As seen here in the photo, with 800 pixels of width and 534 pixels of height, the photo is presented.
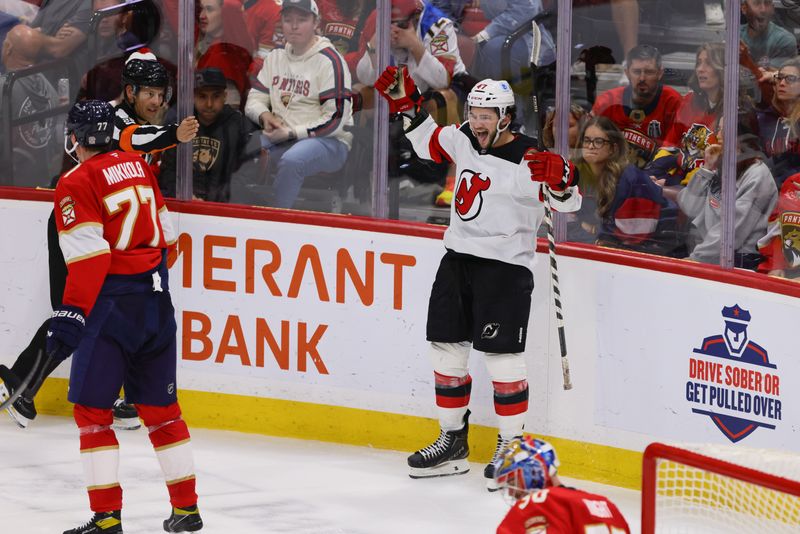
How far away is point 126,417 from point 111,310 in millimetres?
1667

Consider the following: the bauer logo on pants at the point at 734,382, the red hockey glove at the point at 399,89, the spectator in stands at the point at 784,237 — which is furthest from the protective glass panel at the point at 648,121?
the red hockey glove at the point at 399,89

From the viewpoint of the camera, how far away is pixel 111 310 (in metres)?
4.37

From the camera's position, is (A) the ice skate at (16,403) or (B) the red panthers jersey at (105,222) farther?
(A) the ice skate at (16,403)

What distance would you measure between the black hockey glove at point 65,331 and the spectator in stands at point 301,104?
1802mm

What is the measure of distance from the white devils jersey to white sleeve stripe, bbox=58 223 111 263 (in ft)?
4.78

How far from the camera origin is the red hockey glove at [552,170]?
503 cm

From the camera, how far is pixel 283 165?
5965 mm

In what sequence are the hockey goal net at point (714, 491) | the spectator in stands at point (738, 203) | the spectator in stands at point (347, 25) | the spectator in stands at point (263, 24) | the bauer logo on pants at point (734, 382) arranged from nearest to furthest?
the hockey goal net at point (714, 491)
the bauer logo on pants at point (734, 382)
the spectator in stands at point (738, 203)
the spectator in stands at point (347, 25)
the spectator in stands at point (263, 24)

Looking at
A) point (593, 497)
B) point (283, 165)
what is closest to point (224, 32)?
point (283, 165)

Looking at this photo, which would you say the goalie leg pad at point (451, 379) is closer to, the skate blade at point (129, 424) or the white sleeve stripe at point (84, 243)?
the skate blade at point (129, 424)

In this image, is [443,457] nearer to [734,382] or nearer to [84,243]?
[734,382]

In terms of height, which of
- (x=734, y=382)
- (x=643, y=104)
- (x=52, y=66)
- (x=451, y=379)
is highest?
(x=52, y=66)

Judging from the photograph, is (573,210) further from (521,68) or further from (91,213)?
(91,213)

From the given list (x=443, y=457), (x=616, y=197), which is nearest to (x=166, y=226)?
(x=443, y=457)
